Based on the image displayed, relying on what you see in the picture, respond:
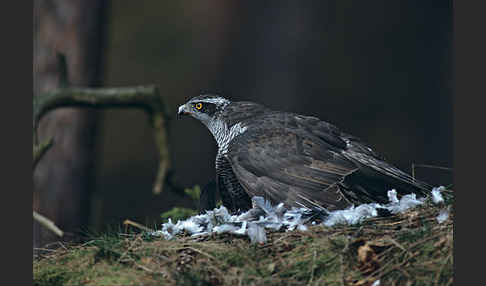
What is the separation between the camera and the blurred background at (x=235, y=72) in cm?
945

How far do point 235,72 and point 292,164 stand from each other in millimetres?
8789

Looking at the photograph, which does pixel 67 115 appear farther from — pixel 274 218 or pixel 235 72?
pixel 235 72

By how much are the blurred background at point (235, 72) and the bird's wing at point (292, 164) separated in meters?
1.07

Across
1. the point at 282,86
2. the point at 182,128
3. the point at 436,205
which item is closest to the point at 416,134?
the point at 282,86

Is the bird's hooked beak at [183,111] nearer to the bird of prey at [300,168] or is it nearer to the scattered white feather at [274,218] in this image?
the bird of prey at [300,168]

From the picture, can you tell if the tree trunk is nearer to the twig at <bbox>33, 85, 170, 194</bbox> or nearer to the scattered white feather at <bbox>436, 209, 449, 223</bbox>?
the twig at <bbox>33, 85, 170, 194</bbox>

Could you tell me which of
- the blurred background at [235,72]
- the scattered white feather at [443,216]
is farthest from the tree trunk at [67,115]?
the scattered white feather at [443,216]

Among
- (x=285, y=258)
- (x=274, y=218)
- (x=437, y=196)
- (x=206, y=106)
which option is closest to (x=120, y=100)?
(x=206, y=106)

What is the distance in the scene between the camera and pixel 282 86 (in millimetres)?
12094

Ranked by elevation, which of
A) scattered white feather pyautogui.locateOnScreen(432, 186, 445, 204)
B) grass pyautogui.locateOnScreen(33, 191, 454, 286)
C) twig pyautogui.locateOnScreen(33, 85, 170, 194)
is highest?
twig pyautogui.locateOnScreen(33, 85, 170, 194)

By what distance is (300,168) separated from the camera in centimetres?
626

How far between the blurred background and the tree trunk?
0.07 feet

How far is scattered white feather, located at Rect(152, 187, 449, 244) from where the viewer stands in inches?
210

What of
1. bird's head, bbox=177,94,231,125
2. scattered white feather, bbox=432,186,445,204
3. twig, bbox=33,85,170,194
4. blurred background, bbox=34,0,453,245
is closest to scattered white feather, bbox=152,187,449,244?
scattered white feather, bbox=432,186,445,204
